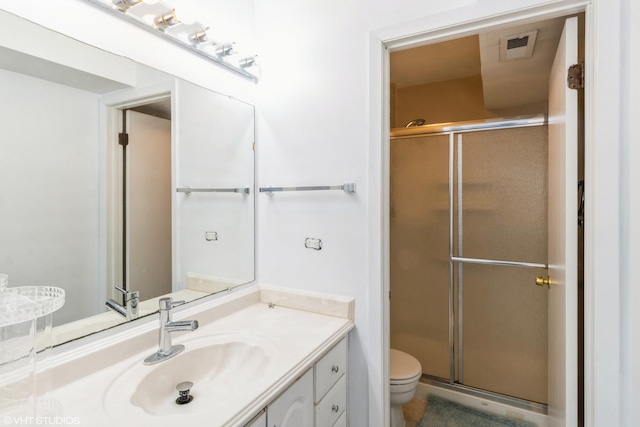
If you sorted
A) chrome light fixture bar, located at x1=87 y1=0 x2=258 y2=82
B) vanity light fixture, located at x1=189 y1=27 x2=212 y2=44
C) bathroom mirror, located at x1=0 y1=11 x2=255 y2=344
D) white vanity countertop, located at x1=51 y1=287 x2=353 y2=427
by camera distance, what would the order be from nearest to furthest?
1. white vanity countertop, located at x1=51 y1=287 x2=353 y2=427
2. bathroom mirror, located at x1=0 y1=11 x2=255 y2=344
3. chrome light fixture bar, located at x1=87 y1=0 x2=258 y2=82
4. vanity light fixture, located at x1=189 y1=27 x2=212 y2=44

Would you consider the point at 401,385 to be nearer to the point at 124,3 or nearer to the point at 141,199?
the point at 141,199

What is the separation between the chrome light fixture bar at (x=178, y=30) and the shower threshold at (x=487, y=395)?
2346mm

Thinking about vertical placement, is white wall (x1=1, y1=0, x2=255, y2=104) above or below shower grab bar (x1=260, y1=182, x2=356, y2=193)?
above

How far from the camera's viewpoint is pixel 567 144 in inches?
44.4

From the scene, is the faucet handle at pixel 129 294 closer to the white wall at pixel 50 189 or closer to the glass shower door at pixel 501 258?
the white wall at pixel 50 189

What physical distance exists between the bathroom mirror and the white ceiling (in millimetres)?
1351

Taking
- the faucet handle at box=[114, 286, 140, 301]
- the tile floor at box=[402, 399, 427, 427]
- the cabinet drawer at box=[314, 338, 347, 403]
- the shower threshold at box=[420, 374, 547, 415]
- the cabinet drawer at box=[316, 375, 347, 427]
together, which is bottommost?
the tile floor at box=[402, 399, 427, 427]

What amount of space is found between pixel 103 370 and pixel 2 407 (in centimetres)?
23

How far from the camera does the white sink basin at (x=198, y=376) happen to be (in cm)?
84

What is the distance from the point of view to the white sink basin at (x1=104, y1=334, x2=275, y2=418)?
84cm

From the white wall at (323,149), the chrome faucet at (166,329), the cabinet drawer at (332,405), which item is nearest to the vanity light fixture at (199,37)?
the white wall at (323,149)

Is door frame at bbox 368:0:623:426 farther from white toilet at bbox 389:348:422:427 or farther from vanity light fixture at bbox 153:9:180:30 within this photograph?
vanity light fixture at bbox 153:9:180:30

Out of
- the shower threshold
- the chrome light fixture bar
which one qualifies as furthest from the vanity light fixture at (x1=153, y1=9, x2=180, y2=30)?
the shower threshold

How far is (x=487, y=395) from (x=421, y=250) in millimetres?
1034
